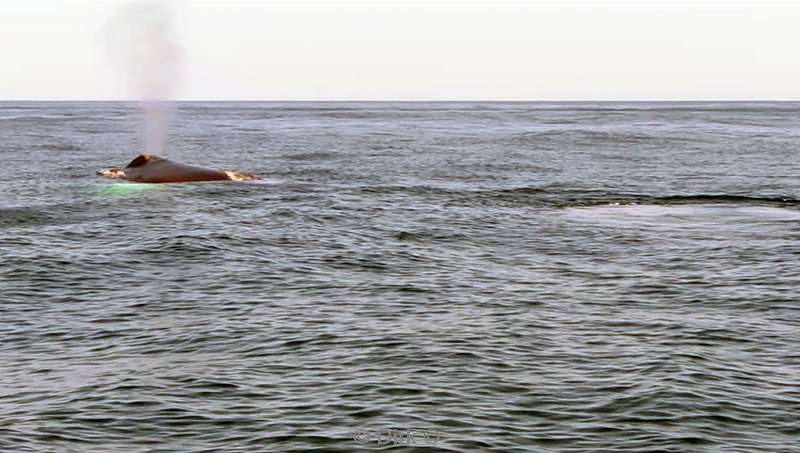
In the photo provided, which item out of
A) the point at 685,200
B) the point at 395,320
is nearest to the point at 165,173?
the point at 685,200

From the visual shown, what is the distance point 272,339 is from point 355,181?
3075cm

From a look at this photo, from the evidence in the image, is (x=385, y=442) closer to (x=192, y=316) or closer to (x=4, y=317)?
(x=192, y=316)

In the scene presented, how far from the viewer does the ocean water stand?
15070mm

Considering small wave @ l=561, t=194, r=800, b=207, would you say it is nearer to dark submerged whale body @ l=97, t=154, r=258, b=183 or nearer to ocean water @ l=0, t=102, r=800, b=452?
ocean water @ l=0, t=102, r=800, b=452

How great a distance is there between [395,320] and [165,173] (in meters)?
26.2

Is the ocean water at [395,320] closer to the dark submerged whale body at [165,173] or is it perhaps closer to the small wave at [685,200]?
the small wave at [685,200]

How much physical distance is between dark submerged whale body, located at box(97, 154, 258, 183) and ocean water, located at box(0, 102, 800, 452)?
1029 mm

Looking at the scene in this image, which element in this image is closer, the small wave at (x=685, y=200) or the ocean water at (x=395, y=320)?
the ocean water at (x=395, y=320)

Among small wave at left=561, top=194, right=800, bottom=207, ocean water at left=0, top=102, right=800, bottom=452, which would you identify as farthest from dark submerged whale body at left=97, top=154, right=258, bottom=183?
small wave at left=561, top=194, right=800, bottom=207

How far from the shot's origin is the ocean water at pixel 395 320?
15070mm

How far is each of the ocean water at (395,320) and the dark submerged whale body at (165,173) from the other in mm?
1029

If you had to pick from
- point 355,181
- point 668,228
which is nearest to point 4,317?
point 668,228

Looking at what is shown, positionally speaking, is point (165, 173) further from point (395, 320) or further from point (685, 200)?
point (395, 320)

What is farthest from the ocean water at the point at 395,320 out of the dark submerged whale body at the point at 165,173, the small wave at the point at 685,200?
the dark submerged whale body at the point at 165,173
